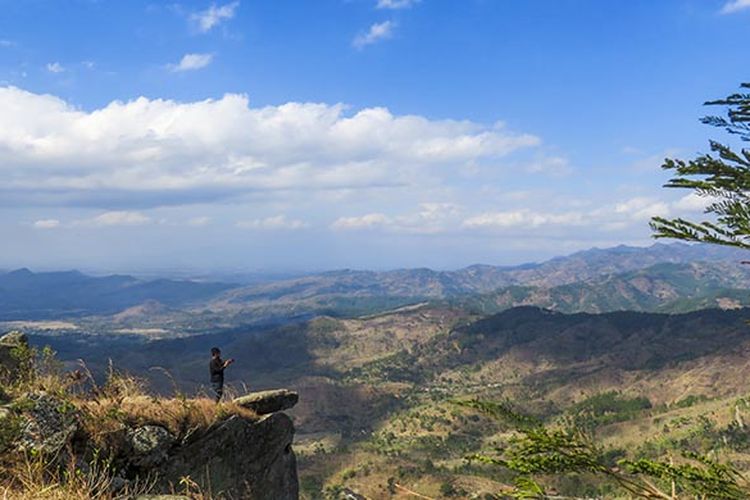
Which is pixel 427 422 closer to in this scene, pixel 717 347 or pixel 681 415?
pixel 681 415

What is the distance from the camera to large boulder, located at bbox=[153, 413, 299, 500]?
12.3 metres

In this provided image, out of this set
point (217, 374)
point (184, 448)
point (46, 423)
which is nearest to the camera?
point (46, 423)

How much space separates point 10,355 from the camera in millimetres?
13320

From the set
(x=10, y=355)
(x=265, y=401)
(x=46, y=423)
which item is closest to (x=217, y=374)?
(x=265, y=401)

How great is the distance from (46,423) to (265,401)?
7405 millimetres

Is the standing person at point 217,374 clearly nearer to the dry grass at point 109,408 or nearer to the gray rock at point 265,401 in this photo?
the gray rock at point 265,401

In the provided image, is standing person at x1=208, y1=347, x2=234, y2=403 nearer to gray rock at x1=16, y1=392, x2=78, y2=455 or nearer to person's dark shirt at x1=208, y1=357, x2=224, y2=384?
person's dark shirt at x1=208, y1=357, x2=224, y2=384

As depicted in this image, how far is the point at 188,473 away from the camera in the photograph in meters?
12.3

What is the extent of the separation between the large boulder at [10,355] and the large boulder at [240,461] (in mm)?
4508

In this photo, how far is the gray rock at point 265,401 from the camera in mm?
15945

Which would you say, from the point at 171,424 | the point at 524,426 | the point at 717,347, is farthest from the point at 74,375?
the point at 717,347

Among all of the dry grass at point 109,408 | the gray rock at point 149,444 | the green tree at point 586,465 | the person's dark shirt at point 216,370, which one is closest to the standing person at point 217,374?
the person's dark shirt at point 216,370

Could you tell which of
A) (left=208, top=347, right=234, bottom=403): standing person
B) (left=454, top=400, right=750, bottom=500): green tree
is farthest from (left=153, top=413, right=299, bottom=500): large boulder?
(left=454, top=400, right=750, bottom=500): green tree

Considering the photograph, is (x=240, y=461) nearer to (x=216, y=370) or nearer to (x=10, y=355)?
(x=216, y=370)
